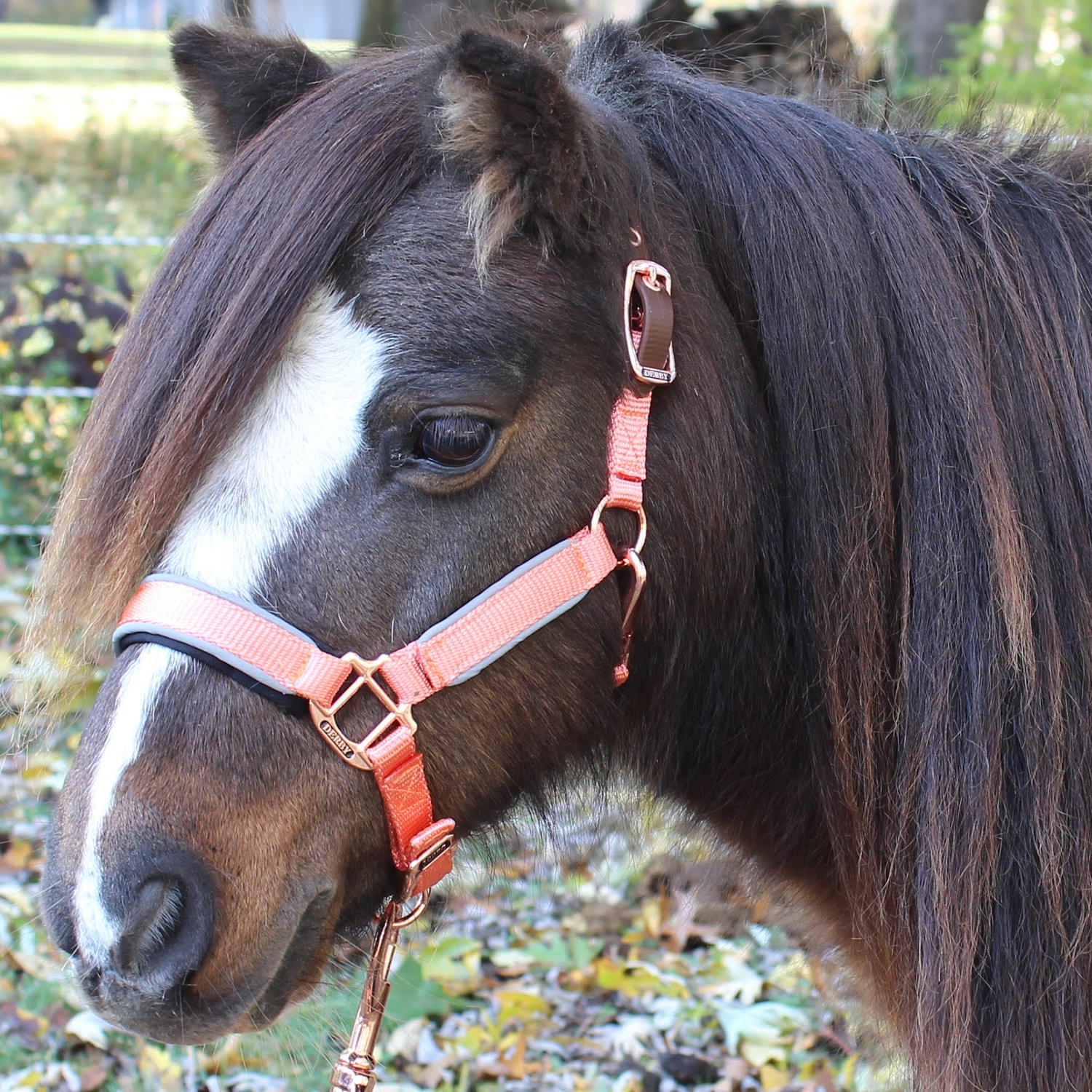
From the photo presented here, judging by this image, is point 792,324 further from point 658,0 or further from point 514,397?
point 658,0

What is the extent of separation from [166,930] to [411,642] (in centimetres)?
46

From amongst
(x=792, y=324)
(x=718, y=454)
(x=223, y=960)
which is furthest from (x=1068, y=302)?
(x=223, y=960)

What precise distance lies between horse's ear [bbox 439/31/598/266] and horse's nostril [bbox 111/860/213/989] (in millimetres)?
871

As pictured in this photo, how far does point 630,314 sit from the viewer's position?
1.52 meters

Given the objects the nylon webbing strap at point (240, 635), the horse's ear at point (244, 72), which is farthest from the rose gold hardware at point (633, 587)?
the horse's ear at point (244, 72)

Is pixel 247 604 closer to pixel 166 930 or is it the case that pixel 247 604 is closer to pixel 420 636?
pixel 420 636

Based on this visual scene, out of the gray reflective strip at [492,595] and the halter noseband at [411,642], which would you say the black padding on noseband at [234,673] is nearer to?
the halter noseband at [411,642]

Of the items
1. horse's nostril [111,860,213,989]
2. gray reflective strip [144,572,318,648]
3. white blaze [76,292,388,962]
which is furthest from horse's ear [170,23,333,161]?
horse's nostril [111,860,213,989]

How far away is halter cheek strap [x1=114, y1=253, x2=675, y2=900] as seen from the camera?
137 cm

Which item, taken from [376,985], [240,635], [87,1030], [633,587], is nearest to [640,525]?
[633,587]

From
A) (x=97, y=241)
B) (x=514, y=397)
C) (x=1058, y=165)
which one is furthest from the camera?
(x=97, y=241)

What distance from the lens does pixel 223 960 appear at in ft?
4.46

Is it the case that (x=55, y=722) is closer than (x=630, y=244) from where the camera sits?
No

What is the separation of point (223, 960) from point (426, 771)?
34cm
